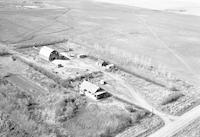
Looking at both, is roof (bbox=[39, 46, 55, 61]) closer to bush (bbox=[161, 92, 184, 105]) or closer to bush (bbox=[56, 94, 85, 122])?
bush (bbox=[56, 94, 85, 122])

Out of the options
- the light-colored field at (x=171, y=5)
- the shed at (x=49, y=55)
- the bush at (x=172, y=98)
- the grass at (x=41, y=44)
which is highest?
the light-colored field at (x=171, y=5)

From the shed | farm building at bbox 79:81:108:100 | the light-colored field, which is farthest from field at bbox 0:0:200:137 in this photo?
the light-colored field

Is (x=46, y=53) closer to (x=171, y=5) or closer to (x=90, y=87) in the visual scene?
(x=90, y=87)

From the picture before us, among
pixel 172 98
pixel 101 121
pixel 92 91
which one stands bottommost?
pixel 101 121

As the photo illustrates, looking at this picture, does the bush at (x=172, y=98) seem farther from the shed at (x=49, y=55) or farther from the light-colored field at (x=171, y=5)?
the light-colored field at (x=171, y=5)

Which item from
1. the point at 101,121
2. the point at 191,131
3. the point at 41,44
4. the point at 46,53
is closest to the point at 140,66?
the point at 46,53

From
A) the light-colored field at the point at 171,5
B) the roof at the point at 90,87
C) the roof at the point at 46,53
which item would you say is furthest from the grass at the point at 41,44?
the light-colored field at the point at 171,5

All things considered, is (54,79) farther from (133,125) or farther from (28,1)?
(28,1)

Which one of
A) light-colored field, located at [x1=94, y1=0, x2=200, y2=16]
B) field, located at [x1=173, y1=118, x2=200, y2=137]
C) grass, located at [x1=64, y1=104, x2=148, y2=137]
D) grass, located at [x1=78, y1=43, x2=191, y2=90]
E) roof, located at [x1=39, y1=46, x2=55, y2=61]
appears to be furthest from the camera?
light-colored field, located at [x1=94, y1=0, x2=200, y2=16]

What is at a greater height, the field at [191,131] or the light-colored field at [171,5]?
the light-colored field at [171,5]
